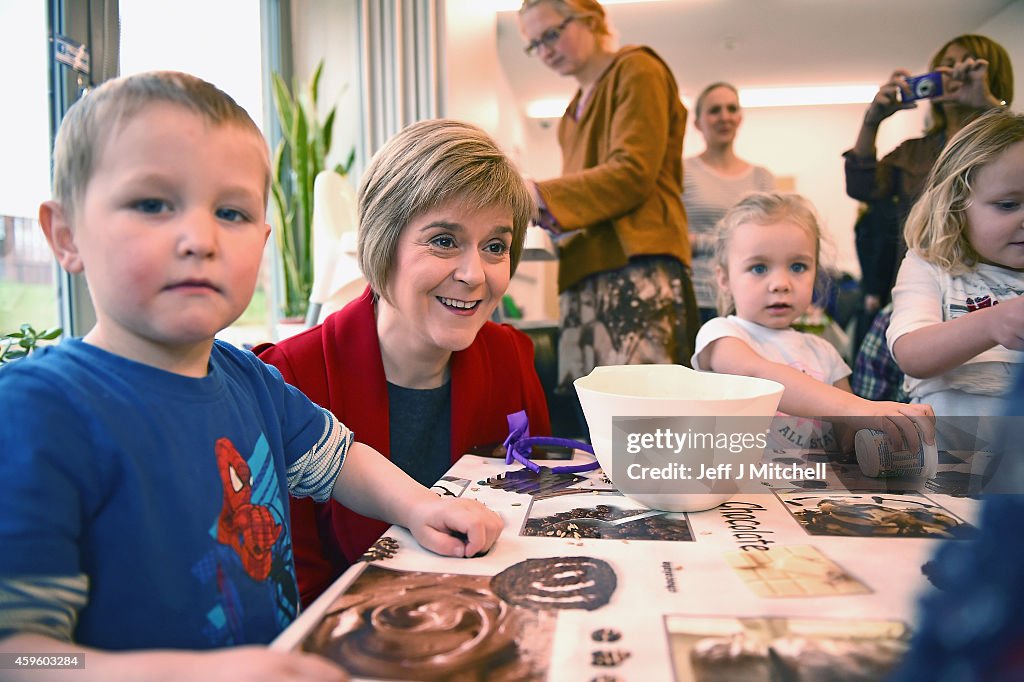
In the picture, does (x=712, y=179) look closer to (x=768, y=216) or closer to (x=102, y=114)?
(x=768, y=216)

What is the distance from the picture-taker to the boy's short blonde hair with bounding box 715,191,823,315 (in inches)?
47.2

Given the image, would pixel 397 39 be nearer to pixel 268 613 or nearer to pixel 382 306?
pixel 382 306

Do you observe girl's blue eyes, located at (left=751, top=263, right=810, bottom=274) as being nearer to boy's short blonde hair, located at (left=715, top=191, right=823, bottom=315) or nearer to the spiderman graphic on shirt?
boy's short blonde hair, located at (left=715, top=191, right=823, bottom=315)

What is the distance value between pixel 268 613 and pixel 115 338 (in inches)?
9.7

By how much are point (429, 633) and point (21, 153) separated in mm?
1374

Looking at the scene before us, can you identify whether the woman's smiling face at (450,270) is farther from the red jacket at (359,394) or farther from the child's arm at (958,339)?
the child's arm at (958,339)

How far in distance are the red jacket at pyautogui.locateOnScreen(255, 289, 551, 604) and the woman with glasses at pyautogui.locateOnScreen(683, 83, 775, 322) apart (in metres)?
0.77

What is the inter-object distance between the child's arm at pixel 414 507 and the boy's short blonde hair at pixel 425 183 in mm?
387

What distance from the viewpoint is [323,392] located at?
97 centimetres

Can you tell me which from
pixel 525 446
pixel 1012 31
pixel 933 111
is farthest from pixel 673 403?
pixel 1012 31

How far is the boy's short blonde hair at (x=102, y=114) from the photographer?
0.48m

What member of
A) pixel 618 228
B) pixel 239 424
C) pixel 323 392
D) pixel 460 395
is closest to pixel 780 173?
pixel 618 228

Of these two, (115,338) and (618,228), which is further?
(618,228)

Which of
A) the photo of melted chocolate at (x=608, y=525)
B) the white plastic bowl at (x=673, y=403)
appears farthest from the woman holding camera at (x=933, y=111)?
the photo of melted chocolate at (x=608, y=525)
